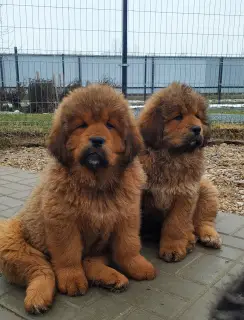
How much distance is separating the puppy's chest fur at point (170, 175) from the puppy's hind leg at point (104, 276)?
2.60 ft

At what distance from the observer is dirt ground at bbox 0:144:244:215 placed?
17.9 feet

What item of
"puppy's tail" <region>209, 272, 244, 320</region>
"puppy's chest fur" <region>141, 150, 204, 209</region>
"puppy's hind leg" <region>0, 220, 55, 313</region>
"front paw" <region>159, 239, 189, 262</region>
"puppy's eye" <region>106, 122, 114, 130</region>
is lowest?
"puppy's tail" <region>209, 272, 244, 320</region>

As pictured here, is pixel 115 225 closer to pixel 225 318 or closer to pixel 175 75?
pixel 225 318

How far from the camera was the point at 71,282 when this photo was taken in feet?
9.15

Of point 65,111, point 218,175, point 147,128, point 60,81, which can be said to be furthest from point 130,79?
point 65,111

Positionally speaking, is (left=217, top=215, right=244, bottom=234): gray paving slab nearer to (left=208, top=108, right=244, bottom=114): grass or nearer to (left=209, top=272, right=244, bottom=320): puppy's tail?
(left=209, top=272, right=244, bottom=320): puppy's tail

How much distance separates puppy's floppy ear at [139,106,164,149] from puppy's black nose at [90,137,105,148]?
0.90 metres

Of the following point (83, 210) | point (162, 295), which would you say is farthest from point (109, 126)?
point (162, 295)

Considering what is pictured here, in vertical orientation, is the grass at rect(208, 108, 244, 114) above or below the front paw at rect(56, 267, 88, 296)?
above

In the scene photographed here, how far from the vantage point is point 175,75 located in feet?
37.4

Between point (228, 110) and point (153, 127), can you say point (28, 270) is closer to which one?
point (153, 127)

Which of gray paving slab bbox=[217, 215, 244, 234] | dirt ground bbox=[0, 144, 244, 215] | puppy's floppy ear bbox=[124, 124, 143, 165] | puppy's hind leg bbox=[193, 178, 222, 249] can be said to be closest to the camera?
puppy's floppy ear bbox=[124, 124, 143, 165]

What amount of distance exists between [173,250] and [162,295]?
23.1 inches

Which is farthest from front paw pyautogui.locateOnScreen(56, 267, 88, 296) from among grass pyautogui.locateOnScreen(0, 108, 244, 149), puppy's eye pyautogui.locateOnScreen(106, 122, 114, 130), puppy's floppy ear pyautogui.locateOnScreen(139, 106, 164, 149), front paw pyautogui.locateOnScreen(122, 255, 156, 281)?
grass pyautogui.locateOnScreen(0, 108, 244, 149)
